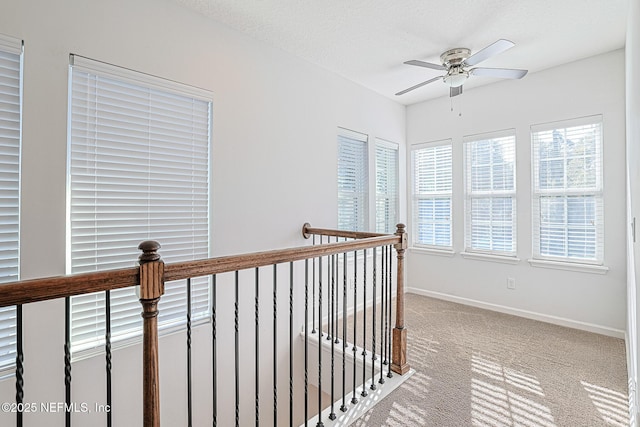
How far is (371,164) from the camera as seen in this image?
3.97 m

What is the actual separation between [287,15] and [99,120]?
1.55m

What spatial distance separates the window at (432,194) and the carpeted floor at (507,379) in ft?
4.34

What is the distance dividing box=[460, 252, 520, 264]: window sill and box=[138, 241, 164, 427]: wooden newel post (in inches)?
146

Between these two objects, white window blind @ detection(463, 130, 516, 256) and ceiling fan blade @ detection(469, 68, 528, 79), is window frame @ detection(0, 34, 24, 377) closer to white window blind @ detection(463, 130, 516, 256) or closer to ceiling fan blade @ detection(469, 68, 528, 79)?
ceiling fan blade @ detection(469, 68, 528, 79)

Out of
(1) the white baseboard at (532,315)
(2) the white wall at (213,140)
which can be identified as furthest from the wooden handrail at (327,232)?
(1) the white baseboard at (532,315)

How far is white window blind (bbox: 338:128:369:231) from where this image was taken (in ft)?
11.9

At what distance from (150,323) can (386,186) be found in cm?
360

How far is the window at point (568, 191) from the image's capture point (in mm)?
3084

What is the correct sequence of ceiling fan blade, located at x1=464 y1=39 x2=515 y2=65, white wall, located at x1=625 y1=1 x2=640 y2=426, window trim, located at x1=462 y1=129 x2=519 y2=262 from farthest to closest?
1. window trim, located at x1=462 y1=129 x2=519 y2=262
2. ceiling fan blade, located at x1=464 y1=39 x2=515 y2=65
3. white wall, located at x1=625 y1=1 x2=640 y2=426

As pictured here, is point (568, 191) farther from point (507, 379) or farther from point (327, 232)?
point (327, 232)

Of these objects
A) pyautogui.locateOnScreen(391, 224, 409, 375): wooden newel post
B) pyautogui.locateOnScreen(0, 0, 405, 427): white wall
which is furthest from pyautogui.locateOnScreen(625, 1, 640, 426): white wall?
pyautogui.locateOnScreen(0, 0, 405, 427): white wall

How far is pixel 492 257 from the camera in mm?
3744

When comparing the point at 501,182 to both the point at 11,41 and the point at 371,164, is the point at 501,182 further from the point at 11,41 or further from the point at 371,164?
the point at 11,41

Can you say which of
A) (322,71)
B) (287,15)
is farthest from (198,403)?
(322,71)
